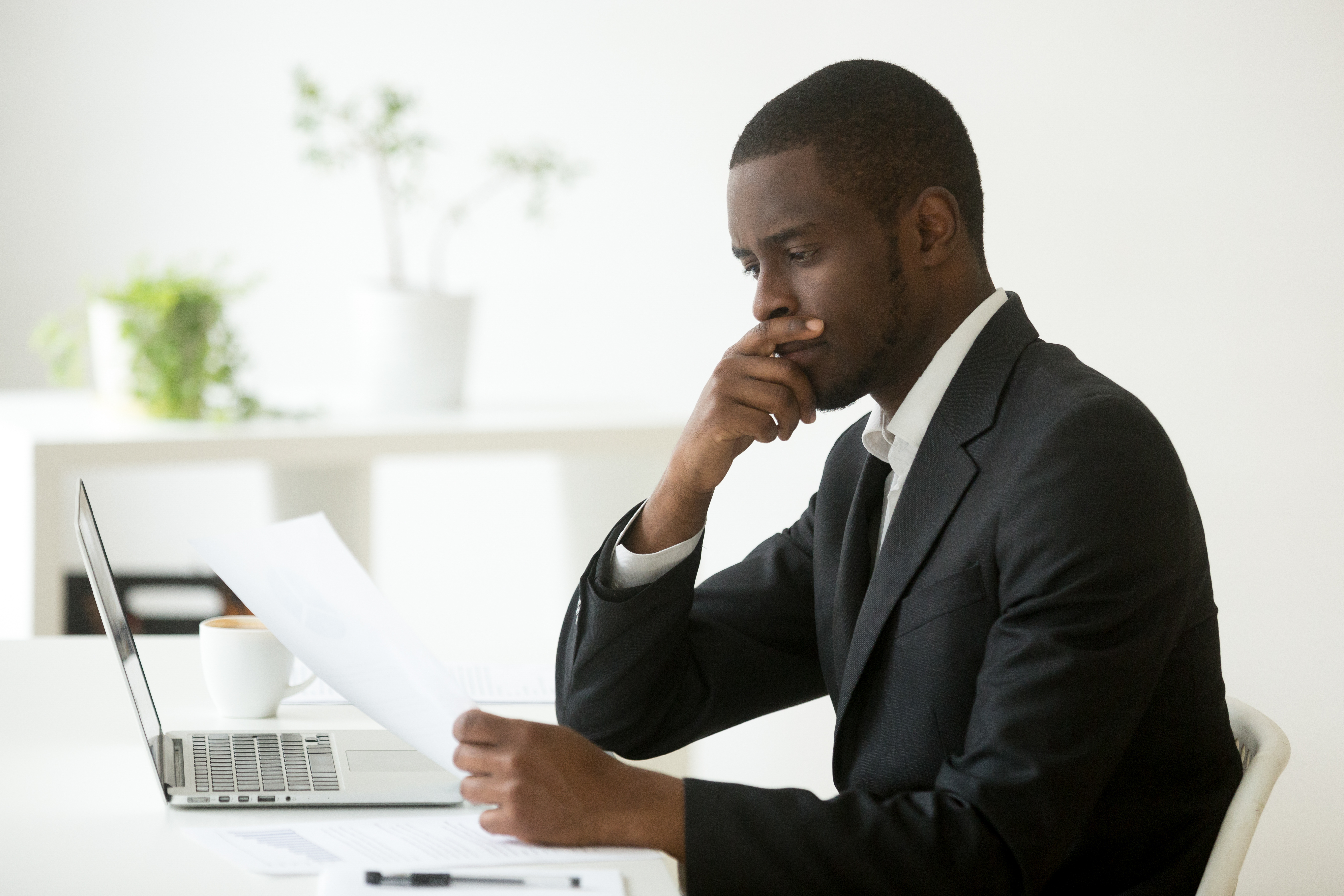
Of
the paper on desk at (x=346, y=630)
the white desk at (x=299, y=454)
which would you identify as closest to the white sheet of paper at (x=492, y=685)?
the paper on desk at (x=346, y=630)

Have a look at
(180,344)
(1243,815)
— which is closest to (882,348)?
(1243,815)

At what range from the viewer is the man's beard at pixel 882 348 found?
1.12 m

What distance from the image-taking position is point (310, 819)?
37.7 inches

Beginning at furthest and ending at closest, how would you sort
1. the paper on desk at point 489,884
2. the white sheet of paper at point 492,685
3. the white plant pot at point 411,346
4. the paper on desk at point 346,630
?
the white plant pot at point 411,346
the white sheet of paper at point 492,685
the paper on desk at point 346,630
the paper on desk at point 489,884

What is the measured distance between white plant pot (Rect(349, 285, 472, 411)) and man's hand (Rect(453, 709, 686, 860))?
188 cm

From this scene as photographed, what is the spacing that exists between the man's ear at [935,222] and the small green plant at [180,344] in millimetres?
1834

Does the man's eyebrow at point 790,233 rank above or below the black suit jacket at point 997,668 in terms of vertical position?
above

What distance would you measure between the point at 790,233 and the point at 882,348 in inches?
5.2

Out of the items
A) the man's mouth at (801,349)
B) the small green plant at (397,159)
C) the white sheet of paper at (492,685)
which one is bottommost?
the white sheet of paper at (492,685)

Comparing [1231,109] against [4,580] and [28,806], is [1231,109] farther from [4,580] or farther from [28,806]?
[4,580]

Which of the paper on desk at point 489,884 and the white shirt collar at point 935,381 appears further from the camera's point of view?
the white shirt collar at point 935,381

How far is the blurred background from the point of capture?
8.13 ft

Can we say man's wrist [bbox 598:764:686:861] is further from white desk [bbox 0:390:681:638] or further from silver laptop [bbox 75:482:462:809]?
white desk [bbox 0:390:681:638]

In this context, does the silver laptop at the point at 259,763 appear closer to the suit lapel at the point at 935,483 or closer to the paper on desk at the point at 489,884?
the paper on desk at the point at 489,884
